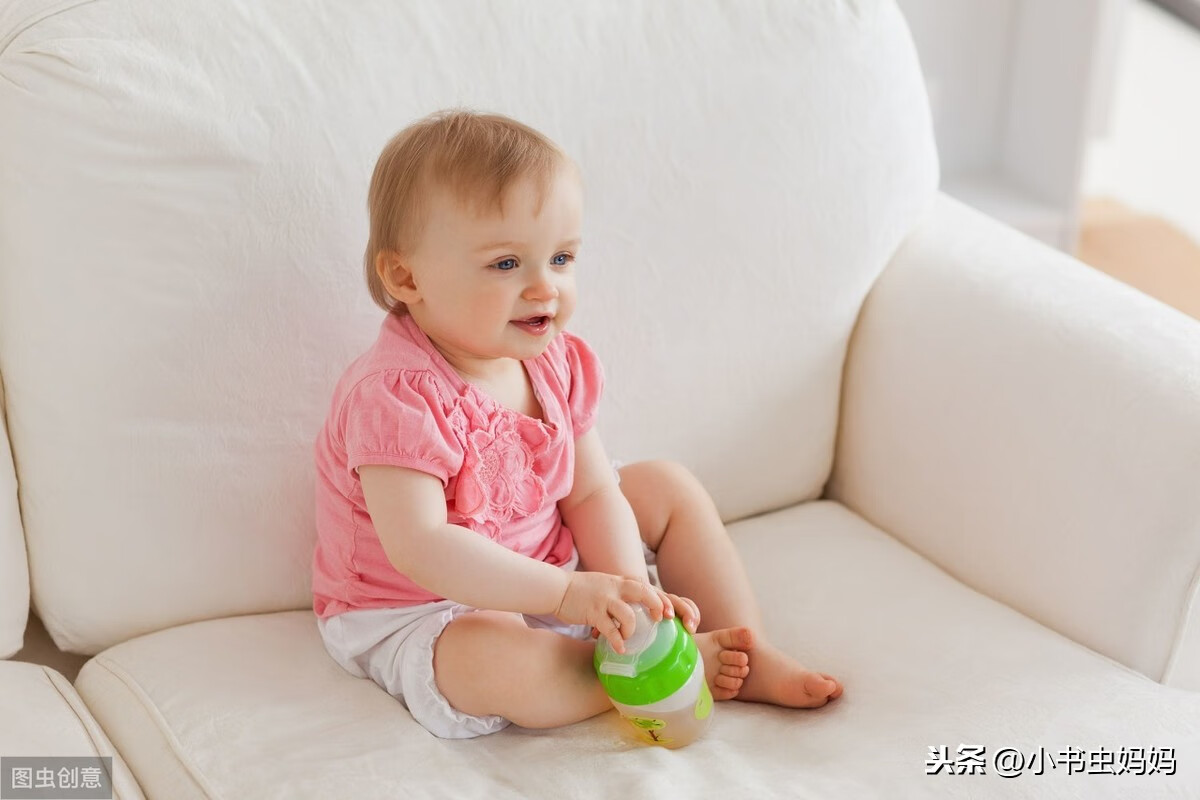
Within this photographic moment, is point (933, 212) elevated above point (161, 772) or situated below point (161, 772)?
above

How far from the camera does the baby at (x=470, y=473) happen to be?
3.63ft

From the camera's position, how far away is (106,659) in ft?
4.02

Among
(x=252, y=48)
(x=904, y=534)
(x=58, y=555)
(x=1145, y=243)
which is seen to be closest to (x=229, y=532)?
(x=58, y=555)

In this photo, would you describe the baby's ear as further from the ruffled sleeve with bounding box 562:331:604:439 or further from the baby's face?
the ruffled sleeve with bounding box 562:331:604:439

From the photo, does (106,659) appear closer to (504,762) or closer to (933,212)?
(504,762)

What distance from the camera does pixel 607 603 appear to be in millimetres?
1112

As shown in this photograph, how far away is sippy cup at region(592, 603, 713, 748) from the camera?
3.57ft

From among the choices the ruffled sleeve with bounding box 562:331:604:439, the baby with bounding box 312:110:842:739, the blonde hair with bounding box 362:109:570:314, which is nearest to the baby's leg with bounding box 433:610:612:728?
the baby with bounding box 312:110:842:739

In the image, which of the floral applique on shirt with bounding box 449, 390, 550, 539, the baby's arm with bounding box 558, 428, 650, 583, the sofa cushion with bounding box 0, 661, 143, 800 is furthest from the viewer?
the baby's arm with bounding box 558, 428, 650, 583

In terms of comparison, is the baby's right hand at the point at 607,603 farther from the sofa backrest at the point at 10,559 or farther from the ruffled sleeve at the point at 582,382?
the sofa backrest at the point at 10,559

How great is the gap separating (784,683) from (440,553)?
33 cm

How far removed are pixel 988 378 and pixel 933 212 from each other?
292 millimetres

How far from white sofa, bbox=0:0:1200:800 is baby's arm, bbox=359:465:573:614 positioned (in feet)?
0.40

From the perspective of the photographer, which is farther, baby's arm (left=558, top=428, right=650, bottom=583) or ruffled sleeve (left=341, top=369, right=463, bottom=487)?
baby's arm (left=558, top=428, right=650, bottom=583)
